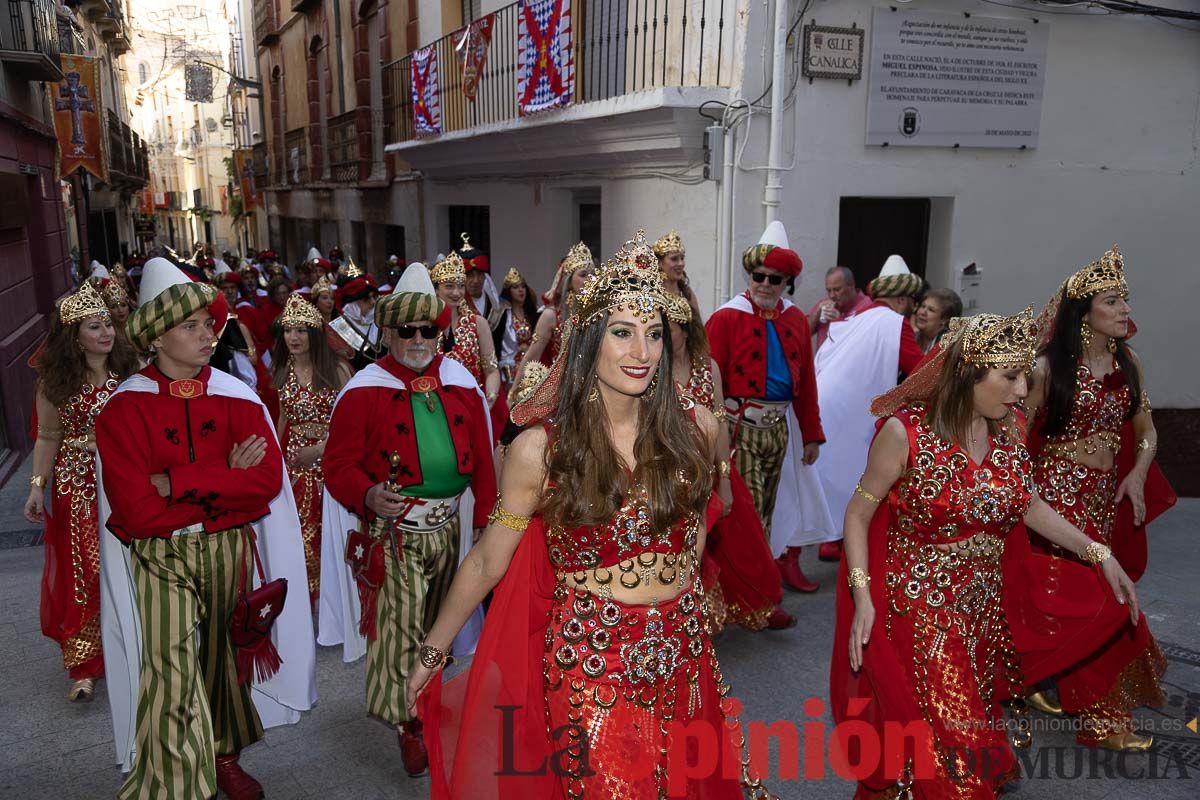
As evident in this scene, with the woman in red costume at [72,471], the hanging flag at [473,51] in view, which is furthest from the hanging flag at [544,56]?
the woman in red costume at [72,471]

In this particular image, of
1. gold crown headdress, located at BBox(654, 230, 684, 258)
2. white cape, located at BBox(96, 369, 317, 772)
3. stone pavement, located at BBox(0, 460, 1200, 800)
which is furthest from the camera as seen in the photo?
gold crown headdress, located at BBox(654, 230, 684, 258)

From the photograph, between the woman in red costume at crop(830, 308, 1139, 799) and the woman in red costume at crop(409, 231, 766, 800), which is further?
the woman in red costume at crop(830, 308, 1139, 799)

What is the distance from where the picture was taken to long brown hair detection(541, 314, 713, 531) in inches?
103

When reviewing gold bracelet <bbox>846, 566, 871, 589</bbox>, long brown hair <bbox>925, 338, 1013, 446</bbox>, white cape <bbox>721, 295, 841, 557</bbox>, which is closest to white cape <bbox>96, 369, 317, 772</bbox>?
gold bracelet <bbox>846, 566, 871, 589</bbox>

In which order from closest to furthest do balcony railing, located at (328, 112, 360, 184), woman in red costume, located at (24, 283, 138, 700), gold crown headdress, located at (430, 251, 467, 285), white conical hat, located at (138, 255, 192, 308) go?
white conical hat, located at (138, 255, 192, 308) → woman in red costume, located at (24, 283, 138, 700) → gold crown headdress, located at (430, 251, 467, 285) → balcony railing, located at (328, 112, 360, 184)

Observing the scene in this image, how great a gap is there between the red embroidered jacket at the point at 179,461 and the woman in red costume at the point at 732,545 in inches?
82.7

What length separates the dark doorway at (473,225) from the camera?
1501 centimetres

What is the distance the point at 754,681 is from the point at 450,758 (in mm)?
2400

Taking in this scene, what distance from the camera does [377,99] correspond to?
19.5 meters

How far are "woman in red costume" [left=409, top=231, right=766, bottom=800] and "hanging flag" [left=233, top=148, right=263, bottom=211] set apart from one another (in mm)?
34279

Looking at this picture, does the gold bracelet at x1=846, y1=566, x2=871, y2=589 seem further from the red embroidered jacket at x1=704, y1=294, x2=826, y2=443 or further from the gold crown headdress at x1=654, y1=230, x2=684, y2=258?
the gold crown headdress at x1=654, y1=230, x2=684, y2=258

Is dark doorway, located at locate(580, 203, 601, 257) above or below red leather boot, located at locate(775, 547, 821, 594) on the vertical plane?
above

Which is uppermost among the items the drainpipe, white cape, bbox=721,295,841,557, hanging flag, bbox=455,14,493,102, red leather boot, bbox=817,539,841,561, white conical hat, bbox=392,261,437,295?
hanging flag, bbox=455,14,493,102

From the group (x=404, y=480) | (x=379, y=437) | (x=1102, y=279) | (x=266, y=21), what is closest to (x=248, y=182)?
(x=266, y=21)
